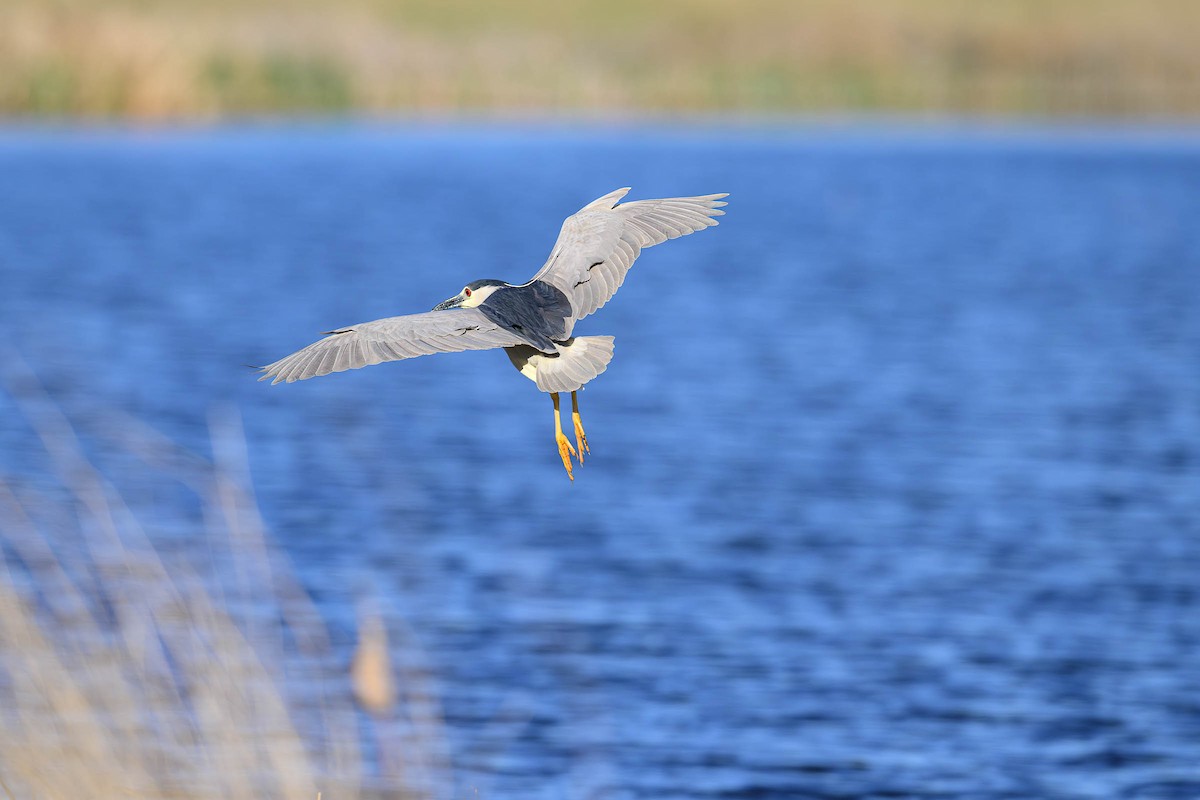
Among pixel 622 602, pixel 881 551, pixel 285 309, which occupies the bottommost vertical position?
pixel 622 602

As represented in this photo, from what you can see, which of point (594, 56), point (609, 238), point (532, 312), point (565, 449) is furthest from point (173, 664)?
point (594, 56)

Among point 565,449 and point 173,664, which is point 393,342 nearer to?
point 565,449

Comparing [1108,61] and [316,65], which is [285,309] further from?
[1108,61]

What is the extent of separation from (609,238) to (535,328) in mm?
375

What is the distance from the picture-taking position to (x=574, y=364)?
7.13 ft

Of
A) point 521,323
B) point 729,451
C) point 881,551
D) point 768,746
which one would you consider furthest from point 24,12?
point 521,323

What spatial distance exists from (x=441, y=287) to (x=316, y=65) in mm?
18868

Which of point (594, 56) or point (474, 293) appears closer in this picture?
point (474, 293)

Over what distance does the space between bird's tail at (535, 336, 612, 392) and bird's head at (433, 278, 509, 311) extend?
11 cm

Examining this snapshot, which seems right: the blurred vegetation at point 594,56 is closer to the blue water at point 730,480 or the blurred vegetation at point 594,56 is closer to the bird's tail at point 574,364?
the blue water at point 730,480

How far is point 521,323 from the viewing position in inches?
80.0

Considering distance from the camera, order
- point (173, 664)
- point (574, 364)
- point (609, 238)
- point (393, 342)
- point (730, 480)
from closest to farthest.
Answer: point (393, 342)
point (574, 364)
point (609, 238)
point (173, 664)
point (730, 480)

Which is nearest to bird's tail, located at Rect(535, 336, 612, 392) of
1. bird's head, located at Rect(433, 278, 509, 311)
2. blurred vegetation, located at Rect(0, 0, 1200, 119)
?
bird's head, located at Rect(433, 278, 509, 311)

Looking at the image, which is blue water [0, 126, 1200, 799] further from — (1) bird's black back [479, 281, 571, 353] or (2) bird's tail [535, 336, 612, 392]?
(1) bird's black back [479, 281, 571, 353]
